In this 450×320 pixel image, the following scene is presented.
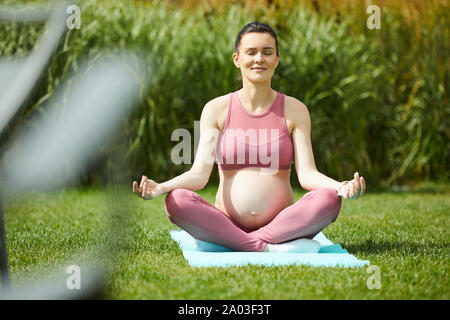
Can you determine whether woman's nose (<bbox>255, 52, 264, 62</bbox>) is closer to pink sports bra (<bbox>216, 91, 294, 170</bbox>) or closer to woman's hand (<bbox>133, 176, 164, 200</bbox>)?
pink sports bra (<bbox>216, 91, 294, 170</bbox>)

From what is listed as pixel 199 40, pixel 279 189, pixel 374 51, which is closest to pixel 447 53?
pixel 374 51

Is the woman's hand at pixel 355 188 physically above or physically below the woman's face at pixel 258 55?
below

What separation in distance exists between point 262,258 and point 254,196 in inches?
16.2

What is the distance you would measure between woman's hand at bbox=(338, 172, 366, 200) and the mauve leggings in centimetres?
16

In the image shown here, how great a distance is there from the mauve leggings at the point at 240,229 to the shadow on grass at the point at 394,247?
383 mm

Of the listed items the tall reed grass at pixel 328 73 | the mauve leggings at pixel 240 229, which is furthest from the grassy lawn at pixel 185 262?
the tall reed grass at pixel 328 73

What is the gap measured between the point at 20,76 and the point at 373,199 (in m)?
4.87

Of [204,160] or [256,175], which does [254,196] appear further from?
[204,160]

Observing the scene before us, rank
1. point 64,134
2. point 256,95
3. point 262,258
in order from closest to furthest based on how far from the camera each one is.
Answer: point 64,134
point 262,258
point 256,95

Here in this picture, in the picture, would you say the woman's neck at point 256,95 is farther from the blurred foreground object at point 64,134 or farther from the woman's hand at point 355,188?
the blurred foreground object at point 64,134

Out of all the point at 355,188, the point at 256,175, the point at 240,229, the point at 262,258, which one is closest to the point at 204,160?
the point at 256,175

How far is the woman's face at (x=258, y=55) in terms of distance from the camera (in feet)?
11.2

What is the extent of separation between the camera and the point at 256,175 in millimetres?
3445
